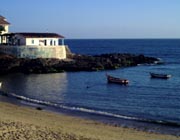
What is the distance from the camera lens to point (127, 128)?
3156 centimetres

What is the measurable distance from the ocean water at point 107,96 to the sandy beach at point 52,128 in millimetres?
2432

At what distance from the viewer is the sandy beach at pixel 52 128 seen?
24484mm

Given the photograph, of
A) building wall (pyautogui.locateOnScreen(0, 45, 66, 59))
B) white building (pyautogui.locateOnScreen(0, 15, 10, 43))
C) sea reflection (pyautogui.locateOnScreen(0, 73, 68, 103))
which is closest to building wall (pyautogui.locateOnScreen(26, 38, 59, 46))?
building wall (pyautogui.locateOnScreen(0, 45, 66, 59))

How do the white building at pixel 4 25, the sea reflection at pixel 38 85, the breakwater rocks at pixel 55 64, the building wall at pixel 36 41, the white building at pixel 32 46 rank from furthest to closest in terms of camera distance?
the white building at pixel 4 25
the building wall at pixel 36 41
the white building at pixel 32 46
the breakwater rocks at pixel 55 64
the sea reflection at pixel 38 85

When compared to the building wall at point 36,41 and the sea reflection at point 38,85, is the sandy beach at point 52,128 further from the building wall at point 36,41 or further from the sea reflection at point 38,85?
the building wall at point 36,41

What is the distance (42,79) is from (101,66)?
17.3 m

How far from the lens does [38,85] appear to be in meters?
57.7

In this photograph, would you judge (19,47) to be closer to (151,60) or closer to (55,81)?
(55,81)

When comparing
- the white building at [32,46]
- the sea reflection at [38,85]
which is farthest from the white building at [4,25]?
the sea reflection at [38,85]

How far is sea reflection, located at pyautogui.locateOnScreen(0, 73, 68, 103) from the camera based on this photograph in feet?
162

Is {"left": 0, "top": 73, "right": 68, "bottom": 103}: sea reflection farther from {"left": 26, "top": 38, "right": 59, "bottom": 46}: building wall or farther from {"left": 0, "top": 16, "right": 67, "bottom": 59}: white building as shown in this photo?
{"left": 26, "top": 38, "right": 59, "bottom": 46}: building wall

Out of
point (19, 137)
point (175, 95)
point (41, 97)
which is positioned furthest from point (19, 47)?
point (19, 137)

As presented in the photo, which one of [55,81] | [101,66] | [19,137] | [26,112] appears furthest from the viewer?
[101,66]

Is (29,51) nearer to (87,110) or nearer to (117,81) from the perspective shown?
(117,81)
